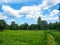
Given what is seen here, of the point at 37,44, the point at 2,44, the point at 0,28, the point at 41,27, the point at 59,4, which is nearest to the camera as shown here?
the point at 2,44

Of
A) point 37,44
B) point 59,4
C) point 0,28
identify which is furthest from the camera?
Result: point 59,4

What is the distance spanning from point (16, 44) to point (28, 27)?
118195 millimetres

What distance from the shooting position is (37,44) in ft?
72.6

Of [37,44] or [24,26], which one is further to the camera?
[24,26]

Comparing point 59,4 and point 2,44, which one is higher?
point 59,4

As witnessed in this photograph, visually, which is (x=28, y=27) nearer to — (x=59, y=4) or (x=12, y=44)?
(x=59, y=4)

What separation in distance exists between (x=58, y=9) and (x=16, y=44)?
58251 millimetres

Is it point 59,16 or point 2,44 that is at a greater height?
point 59,16

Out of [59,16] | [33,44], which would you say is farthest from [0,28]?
[33,44]

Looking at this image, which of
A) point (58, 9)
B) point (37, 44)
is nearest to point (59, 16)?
point (58, 9)

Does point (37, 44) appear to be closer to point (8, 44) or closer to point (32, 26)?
point (8, 44)

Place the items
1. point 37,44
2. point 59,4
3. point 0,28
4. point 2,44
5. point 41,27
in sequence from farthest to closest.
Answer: point 41,27, point 59,4, point 0,28, point 37,44, point 2,44

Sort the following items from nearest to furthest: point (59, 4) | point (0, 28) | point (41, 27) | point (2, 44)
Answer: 1. point (2, 44)
2. point (0, 28)
3. point (59, 4)
4. point (41, 27)

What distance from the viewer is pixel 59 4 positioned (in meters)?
76.1
